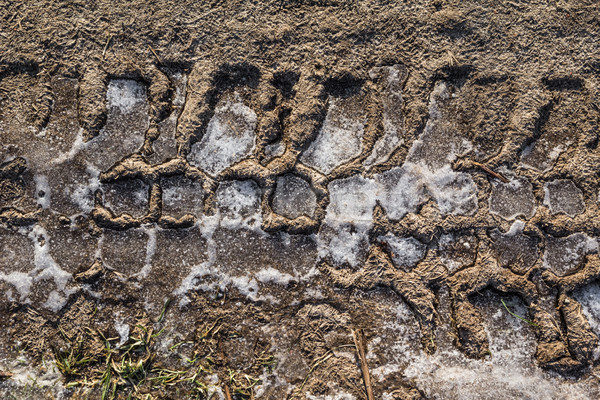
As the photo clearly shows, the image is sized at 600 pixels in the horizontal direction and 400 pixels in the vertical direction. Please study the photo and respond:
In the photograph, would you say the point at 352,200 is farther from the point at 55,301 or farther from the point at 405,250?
the point at 55,301

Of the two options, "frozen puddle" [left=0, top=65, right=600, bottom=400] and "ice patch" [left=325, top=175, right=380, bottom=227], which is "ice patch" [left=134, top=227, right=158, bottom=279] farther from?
"ice patch" [left=325, top=175, right=380, bottom=227]

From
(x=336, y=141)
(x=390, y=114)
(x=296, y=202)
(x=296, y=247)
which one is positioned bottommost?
(x=296, y=247)

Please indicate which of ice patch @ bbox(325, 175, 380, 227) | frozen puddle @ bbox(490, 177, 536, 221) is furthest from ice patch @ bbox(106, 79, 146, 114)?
frozen puddle @ bbox(490, 177, 536, 221)

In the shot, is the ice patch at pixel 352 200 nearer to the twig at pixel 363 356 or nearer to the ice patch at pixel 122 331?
the twig at pixel 363 356

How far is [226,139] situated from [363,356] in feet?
4.03

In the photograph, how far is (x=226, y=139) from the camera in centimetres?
196

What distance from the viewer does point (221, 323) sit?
1.94m

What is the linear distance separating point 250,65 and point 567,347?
2.03 meters

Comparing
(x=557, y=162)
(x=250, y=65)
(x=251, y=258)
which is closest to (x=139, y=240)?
(x=251, y=258)

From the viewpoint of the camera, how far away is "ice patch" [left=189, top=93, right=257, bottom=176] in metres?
1.94

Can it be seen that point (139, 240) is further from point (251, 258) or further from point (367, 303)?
point (367, 303)

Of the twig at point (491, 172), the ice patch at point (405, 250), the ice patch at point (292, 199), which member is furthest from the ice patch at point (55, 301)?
the twig at point (491, 172)

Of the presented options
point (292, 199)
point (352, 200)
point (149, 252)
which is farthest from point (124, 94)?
point (352, 200)

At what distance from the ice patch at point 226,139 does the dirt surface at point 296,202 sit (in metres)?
0.01
